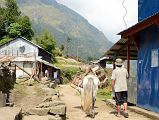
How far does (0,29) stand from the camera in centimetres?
7206

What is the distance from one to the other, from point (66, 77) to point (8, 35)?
12.0 meters

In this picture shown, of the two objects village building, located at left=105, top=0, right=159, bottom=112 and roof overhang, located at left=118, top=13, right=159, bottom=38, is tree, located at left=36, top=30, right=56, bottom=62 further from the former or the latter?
roof overhang, located at left=118, top=13, right=159, bottom=38

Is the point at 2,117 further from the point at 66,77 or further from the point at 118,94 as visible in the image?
the point at 66,77

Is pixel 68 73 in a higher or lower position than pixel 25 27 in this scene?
lower

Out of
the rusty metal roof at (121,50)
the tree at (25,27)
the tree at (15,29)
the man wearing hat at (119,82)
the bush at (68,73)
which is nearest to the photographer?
the man wearing hat at (119,82)

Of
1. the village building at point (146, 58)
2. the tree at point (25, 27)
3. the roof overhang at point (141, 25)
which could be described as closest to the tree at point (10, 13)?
the tree at point (25, 27)

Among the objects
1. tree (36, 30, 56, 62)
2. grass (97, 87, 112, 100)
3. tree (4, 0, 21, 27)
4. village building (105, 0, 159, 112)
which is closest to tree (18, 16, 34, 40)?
tree (4, 0, 21, 27)

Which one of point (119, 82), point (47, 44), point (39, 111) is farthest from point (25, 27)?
point (39, 111)

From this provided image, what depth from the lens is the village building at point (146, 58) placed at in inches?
596

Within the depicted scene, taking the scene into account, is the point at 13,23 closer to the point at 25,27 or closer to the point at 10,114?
the point at 25,27

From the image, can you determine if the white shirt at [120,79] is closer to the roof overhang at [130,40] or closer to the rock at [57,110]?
the roof overhang at [130,40]

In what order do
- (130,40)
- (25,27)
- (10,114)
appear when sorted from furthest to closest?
1. (25,27)
2. (130,40)
3. (10,114)

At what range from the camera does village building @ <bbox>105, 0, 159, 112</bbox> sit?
15.1m

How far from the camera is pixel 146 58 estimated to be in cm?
1650
